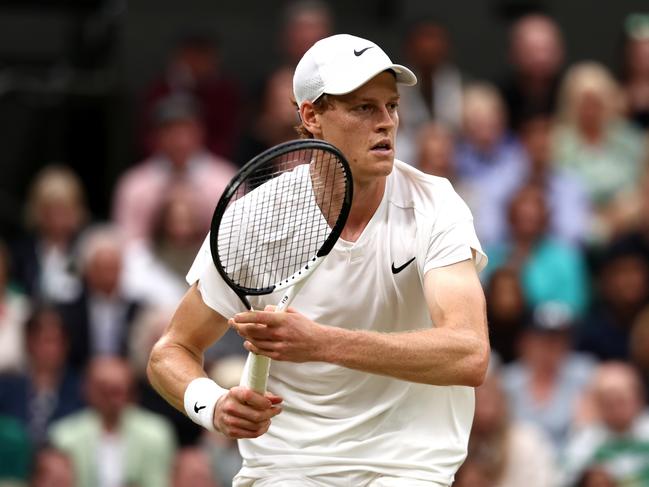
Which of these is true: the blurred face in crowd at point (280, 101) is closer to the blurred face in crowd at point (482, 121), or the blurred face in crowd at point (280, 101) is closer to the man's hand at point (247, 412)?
the blurred face in crowd at point (482, 121)

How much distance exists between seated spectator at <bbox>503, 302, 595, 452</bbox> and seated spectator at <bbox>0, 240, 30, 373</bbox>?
307 centimetres

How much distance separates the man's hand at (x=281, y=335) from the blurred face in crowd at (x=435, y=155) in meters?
6.11

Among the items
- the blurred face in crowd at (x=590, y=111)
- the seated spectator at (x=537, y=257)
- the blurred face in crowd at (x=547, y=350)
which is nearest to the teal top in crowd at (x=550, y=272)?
the seated spectator at (x=537, y=257)

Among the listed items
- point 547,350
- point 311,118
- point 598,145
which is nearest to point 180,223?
point 547,350

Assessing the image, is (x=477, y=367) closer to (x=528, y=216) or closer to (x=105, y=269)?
(x=105, y=269)

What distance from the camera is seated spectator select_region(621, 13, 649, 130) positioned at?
11992 millimetres

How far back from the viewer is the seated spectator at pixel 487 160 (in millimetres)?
11023

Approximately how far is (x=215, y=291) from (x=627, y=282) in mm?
5628

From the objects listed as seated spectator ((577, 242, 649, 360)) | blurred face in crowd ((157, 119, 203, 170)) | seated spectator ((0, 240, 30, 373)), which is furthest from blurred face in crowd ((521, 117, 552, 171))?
seated spectator ((0, 240, 30, 373))

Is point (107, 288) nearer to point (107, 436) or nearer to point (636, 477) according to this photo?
point (107, 436)

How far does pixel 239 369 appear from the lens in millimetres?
9102

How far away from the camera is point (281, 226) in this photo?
513cm

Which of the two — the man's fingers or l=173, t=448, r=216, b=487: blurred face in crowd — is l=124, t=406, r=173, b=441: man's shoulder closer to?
l=173, t=448, r=216, b=487: blurred face in crowd

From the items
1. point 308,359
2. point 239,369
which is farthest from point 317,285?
point 239,369
